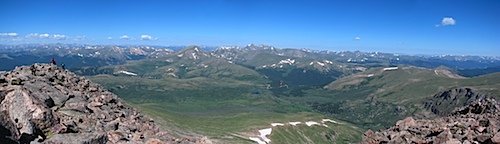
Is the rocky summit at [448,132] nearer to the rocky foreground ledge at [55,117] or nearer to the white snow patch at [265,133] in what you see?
the rocky foreground ledge at [55,117]

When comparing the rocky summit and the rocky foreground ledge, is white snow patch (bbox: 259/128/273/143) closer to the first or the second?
the rocky summit

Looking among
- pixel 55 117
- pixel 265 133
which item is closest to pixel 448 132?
pixel 55 117

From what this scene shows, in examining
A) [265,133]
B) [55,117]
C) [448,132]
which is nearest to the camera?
[55,117]

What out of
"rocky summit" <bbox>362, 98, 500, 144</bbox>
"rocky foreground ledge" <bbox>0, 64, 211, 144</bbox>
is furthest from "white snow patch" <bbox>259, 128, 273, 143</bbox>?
"rocky foreground ledge" <bbox>0, 64, 211, 144</bbox>

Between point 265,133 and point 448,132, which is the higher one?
point 448,132

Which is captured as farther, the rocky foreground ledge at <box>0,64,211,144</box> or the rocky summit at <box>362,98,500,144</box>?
the rocky summit at <box>362,98,500,144</box>

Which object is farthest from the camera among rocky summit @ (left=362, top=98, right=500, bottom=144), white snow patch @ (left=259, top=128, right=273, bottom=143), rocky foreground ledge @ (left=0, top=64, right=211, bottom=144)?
white snow patch @ (left=259, top=128, right=273, bottom=143)

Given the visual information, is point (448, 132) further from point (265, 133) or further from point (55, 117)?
point (265, 133)

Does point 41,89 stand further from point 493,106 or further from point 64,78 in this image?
point 493,106

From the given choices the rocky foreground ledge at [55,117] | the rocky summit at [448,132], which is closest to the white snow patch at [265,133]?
the rocky summit at [448,132]
